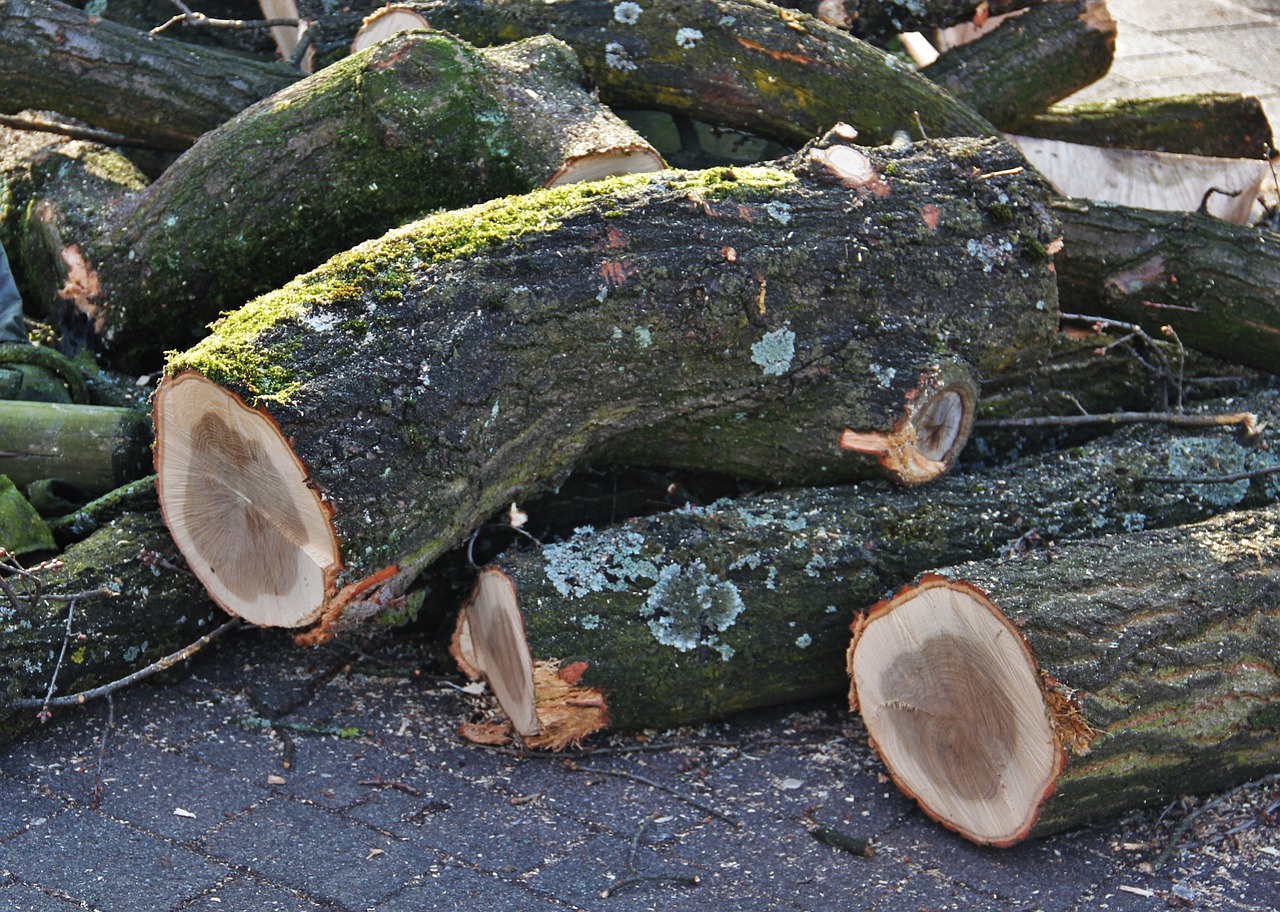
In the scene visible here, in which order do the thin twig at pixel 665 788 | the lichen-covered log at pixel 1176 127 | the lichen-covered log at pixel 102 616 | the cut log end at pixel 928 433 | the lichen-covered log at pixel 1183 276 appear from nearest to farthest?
the thin twig at pixel 665 788 < the lichen-covered log at pixel 102 616 < the cut log end at pixel 928 433 < the lichen-covered log at pixel 1183 276 < the lichen-covered log at pixel 1176 127

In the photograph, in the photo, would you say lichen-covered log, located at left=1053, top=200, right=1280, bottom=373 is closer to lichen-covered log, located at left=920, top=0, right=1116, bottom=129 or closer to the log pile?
the log pile

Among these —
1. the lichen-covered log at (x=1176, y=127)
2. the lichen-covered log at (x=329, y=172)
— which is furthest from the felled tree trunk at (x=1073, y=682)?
the lichen-covered log at (x=1176, y=127)

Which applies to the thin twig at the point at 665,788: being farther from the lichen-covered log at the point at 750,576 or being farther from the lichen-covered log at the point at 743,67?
the lichen-covered log at the point at 743,67

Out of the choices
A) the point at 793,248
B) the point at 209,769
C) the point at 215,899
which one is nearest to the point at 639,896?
the point at 215,899

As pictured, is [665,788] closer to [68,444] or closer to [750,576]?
[750,576]

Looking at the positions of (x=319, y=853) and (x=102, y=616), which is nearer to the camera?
(x=319, y=853)

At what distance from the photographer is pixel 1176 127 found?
523cm

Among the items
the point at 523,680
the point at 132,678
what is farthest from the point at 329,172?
the point at 523,680

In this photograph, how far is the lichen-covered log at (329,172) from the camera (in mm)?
3611

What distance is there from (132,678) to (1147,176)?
166 inches

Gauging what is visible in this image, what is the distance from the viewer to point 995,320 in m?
3.40

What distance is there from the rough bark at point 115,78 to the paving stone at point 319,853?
8.48 ft

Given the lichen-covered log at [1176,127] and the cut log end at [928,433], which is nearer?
the cut log end at [928,433]

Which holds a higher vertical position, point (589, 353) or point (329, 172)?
point (329, 172)
